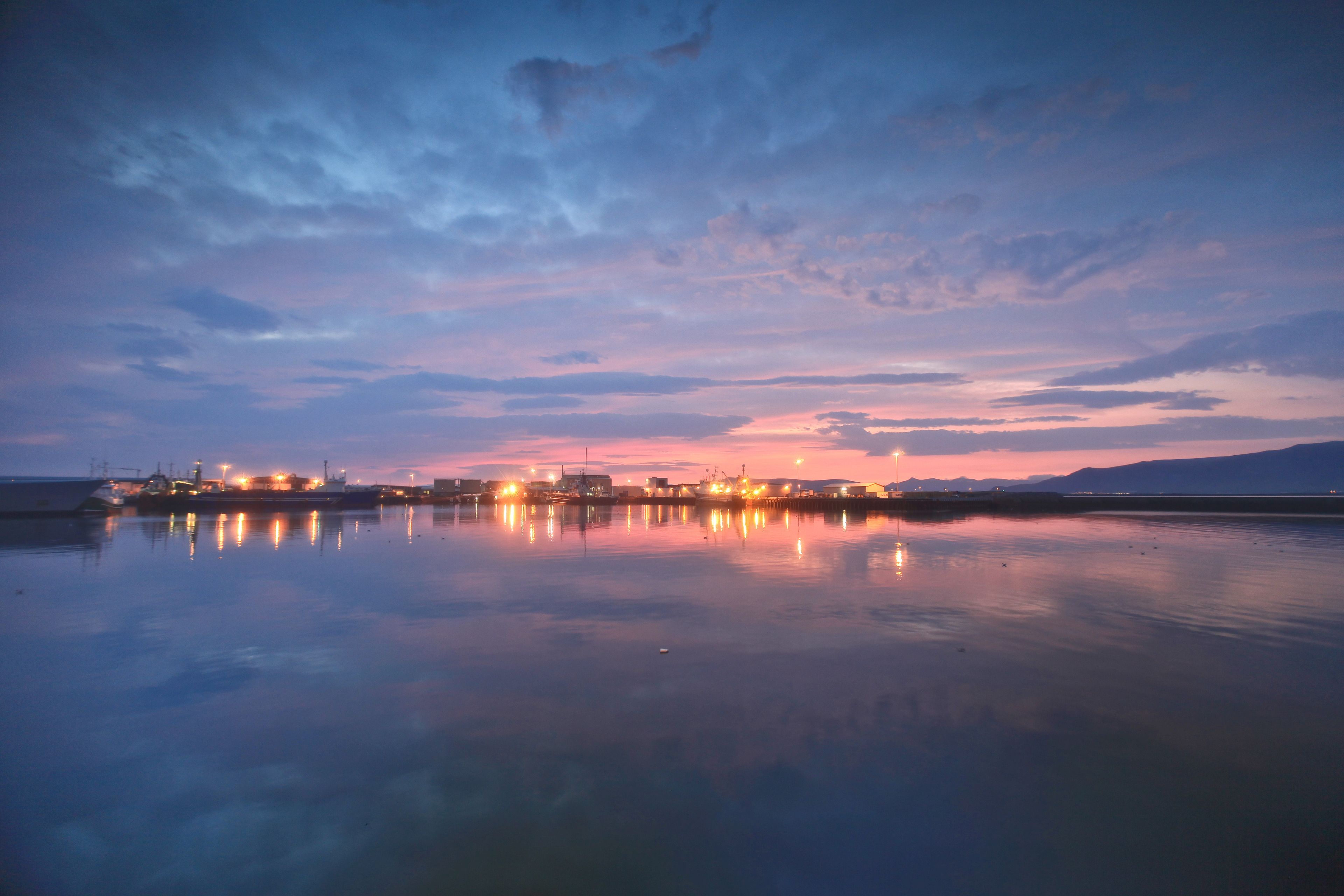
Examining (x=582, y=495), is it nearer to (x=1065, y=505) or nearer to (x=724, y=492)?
(x=724, y=492)

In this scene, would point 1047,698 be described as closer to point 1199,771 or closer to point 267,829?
point 1199,771

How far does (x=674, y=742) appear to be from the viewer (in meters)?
6.79

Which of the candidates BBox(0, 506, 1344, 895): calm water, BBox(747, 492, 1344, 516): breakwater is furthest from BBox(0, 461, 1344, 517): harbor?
BBox(0, 506, 1344, 895): calm water

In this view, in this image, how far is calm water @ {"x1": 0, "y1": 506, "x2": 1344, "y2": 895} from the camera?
481 centimetres

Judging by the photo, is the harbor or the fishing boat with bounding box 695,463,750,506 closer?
the harbor

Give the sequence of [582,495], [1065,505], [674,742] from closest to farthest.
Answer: [674,742] < [1065,505] < [582,495]

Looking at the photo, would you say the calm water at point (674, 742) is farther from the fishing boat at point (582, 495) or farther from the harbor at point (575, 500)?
the fishing boat at point (582, 495)

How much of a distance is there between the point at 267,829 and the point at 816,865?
506cm

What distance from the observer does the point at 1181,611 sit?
44.0 feet

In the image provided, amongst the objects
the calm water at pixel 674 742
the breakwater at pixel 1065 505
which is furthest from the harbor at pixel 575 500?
the calm water at pixel 674 742

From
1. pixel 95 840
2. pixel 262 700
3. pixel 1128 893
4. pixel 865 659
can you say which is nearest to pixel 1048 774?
pixel 1128 893

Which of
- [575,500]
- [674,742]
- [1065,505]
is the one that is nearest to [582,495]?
[575,500]

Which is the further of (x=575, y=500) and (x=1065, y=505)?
(x=575, y=500)

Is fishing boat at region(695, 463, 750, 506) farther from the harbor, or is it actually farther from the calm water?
the calm water
